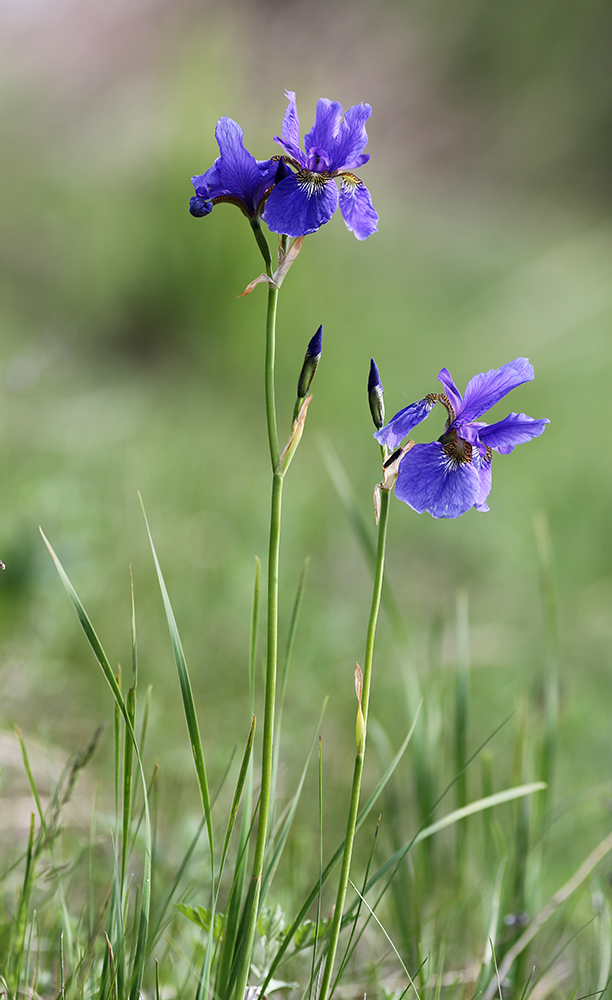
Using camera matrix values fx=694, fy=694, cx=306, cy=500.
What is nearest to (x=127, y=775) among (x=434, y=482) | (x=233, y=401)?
(x=434, y=482)

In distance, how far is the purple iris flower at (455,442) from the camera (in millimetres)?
362

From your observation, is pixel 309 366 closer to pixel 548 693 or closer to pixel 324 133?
pixel 324 133

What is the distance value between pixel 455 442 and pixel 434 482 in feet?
0.09

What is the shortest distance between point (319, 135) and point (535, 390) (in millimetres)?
2697

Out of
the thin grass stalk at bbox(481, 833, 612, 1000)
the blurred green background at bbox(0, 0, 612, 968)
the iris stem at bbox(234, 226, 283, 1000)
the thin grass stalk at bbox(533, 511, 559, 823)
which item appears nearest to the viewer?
the iris stem at bbox(234, 226, 283, 1000)

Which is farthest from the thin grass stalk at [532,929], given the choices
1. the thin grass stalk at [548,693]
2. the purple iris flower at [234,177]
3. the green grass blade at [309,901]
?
the purple iris flower at [234,177]

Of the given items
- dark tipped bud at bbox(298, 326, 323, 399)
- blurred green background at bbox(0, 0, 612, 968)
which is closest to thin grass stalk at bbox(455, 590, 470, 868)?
blurred green background at bbox(0, 0, 612, 968)

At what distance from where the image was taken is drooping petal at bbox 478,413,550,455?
0.39 metres

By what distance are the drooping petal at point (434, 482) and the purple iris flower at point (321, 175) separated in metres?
0.13

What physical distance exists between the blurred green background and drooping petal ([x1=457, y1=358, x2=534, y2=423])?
0.85ft

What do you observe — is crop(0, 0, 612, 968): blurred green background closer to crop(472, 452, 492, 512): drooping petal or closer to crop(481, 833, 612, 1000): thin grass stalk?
crop(481, 833, 612, 1000): thin grass stalk

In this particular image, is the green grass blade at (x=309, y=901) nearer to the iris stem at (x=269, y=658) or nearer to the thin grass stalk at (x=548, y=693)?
the iris stem at (x=269, y=658)

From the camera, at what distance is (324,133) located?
1.30 feet

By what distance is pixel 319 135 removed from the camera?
0.39 metres
